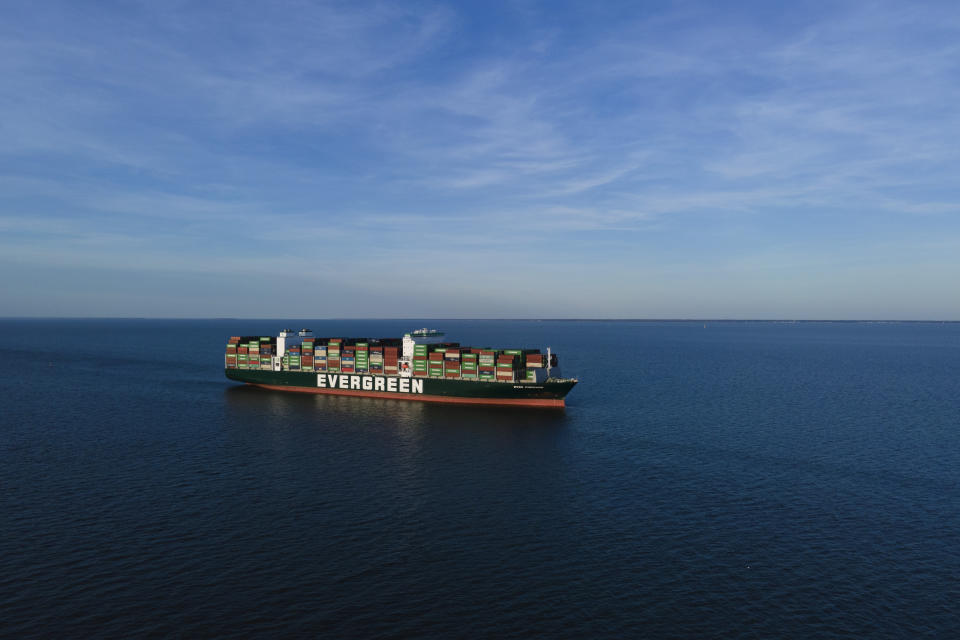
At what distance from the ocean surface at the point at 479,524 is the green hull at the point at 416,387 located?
7.42m

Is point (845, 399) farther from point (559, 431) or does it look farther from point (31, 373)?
point (31, 373)

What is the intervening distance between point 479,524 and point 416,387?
54.2 metres

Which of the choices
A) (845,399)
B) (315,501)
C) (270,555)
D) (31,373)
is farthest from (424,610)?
(31,373)

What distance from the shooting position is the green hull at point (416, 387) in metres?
84.9

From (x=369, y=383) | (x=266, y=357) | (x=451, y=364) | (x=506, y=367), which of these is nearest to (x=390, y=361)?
(x=369, y=383)

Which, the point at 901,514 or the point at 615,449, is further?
the point at 615,449

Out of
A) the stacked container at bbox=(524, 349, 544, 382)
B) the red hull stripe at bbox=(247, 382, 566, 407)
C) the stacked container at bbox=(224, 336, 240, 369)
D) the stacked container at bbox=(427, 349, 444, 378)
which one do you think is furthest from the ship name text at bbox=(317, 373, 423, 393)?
the stacked container at bbox=(224, 336, 240, 369)

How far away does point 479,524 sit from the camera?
38.9 m

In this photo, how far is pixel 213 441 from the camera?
61.8 meters

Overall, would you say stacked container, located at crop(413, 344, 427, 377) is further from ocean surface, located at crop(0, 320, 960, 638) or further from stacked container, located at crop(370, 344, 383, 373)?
ocean surface, located at crop(0, 320, 960, 638)

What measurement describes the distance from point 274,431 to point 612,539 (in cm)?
4604

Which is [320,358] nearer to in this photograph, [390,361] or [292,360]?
[292,360]

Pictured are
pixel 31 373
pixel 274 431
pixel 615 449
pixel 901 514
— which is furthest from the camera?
pixel 31 373

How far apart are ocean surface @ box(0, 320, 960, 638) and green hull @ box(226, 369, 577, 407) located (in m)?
7.42
